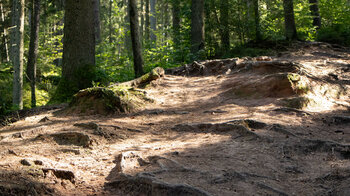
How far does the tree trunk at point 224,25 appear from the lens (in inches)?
519

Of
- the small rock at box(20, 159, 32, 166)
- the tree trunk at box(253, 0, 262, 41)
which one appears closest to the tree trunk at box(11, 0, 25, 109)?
the small rock at box(20, 159, 32, 166)

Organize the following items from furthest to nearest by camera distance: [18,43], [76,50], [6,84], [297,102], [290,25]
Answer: [6,84]
[290,25]
[18,43]
[76,50]
[297,102]

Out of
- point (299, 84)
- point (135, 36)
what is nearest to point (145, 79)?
point (135, 36)

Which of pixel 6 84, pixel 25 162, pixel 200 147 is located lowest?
pixel 200 147

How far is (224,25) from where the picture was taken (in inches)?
533

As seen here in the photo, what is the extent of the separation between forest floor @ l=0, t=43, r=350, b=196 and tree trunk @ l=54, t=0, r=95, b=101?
9.53 feet

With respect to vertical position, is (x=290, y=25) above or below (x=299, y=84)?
above

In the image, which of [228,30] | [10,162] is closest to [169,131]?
[10,162]

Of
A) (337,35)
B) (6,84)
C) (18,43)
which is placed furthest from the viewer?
(337,35)

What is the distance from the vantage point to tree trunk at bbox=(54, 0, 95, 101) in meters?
9.04

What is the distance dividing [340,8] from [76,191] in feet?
67.7

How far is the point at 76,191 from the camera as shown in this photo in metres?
3.00

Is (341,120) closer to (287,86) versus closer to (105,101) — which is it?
(287,86)

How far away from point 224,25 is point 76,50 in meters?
7.05
